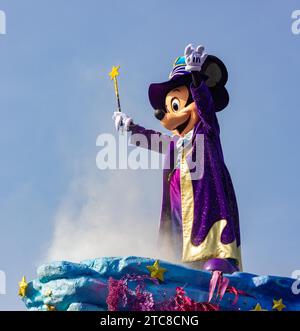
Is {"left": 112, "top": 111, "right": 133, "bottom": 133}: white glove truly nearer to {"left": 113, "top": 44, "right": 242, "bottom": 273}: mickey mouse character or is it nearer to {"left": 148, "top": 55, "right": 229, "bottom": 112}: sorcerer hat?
{"left": 113, "top": 44, "right": 242, "bottom": 273}: mickey mouse character

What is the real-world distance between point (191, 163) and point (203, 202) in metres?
0.74

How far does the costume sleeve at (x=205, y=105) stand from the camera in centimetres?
1335

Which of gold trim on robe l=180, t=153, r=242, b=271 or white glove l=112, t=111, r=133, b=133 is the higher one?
white glove l=112, t=111, r=133, b=133

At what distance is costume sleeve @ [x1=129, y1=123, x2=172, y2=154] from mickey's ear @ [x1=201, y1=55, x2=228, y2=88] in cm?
123

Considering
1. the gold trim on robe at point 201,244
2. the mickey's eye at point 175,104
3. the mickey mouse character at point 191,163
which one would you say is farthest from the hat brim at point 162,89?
the gold trim on robe at point 201,244

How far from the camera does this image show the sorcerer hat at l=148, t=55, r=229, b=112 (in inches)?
551

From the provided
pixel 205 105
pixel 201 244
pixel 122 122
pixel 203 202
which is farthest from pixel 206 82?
pixel 201 244

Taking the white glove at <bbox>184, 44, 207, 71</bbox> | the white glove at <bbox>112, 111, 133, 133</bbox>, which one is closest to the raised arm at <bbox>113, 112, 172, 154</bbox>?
the white glove at <bbox>112, 111, 133, 133</bbox>

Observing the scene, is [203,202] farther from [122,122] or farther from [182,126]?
[122,122]
